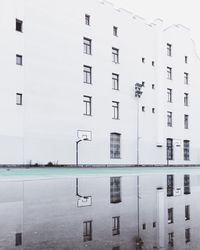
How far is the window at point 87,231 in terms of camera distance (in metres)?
4.10

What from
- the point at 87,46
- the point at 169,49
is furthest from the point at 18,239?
the point at 169,49

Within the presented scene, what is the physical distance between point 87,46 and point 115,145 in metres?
9.05

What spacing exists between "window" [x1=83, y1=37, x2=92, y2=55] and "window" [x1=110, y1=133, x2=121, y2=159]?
7525 mm

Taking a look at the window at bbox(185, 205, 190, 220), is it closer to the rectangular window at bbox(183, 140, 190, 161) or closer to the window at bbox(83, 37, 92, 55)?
the window at bbox(83, 37, 92, 55)

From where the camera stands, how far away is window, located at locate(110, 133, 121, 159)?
103ft

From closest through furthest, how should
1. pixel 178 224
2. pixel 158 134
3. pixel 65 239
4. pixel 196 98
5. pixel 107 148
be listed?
pixel 65 239, pixel 178 224, pixel 107 148, pixel 158 134, pixel 196 98

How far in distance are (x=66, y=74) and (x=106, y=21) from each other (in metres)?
7.22

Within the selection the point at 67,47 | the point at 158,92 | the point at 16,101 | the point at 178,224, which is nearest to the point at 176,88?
the point at 158,92

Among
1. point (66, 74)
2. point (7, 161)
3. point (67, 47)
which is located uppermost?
point (67, 47)

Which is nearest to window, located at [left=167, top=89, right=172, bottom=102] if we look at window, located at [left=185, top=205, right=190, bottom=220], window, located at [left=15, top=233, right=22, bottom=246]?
window, located at [left=185, top=205, right=190, bottom=220]

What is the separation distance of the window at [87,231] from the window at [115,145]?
26282 mm

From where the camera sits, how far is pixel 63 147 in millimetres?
27516

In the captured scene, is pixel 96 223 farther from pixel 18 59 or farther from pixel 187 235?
pixel 18 59

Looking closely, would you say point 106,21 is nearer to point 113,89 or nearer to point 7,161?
point 113,89
